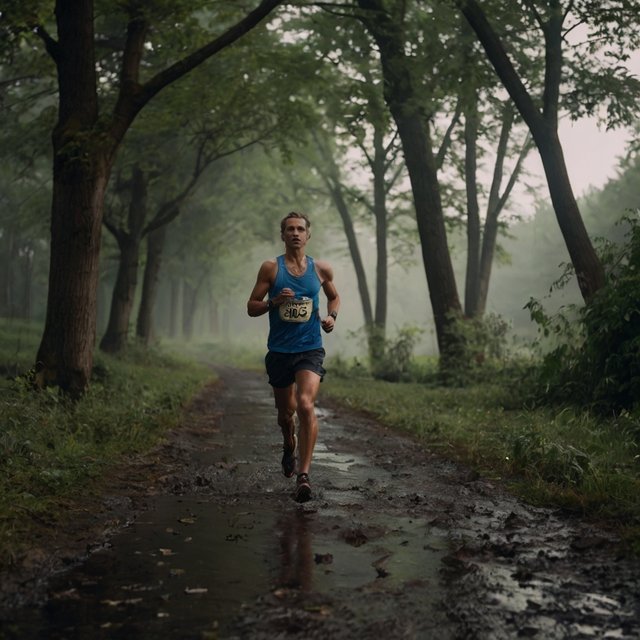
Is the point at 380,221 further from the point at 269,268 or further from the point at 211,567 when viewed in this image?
the point at 211,567

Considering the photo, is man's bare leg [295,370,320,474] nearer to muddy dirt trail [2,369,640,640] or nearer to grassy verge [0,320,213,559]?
muddy dirt trail [2,369,640,640]

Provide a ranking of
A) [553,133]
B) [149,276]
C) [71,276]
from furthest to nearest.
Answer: [149,276], [553,133], [71,276]

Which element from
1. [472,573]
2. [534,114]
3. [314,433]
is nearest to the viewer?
[472,573]

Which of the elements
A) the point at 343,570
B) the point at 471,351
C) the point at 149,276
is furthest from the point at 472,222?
the point at 343,570

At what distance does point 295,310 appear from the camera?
6215 millimetres

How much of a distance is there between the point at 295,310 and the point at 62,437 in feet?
9.55

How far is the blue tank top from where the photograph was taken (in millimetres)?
6215

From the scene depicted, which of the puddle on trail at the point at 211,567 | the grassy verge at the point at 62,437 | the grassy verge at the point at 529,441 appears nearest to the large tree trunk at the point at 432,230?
the grassy verge at the point at 529,441

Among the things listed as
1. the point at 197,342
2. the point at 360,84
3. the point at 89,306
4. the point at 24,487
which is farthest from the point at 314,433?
the point at 197,342

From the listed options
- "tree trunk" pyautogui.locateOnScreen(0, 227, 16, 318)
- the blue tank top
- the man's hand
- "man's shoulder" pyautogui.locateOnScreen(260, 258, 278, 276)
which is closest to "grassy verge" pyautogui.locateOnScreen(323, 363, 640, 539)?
the man's hand

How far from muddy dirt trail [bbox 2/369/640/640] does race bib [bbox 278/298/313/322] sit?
4.87 feet

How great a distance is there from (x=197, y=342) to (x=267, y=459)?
41952mm

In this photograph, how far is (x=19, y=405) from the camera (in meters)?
7.78

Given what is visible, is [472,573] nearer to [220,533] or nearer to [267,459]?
[220,533]
